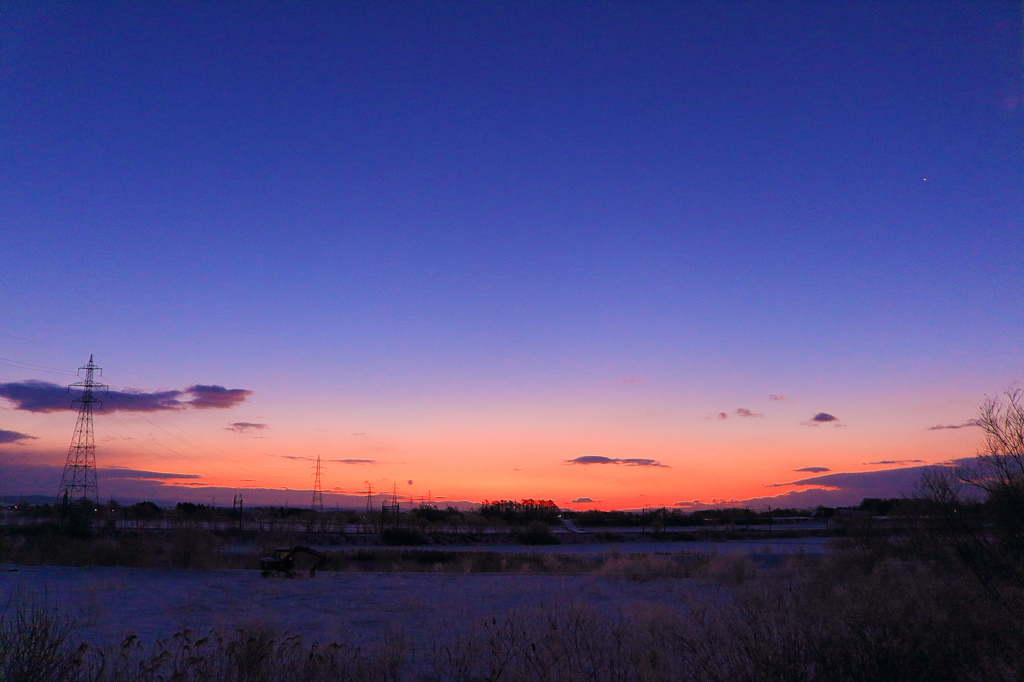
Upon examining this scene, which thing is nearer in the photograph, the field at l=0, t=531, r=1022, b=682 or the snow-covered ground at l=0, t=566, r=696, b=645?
the field at l=0, t=531, r=1022, b=682

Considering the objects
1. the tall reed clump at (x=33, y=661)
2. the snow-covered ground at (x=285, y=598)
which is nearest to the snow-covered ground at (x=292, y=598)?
the snow-covered ground at (x=285, y=598)

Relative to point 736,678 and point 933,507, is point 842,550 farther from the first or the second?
point 736,678

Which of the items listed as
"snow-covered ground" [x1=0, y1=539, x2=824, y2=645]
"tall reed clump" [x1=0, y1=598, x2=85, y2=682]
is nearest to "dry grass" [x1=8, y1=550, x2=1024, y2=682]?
"tall reed clump" [x1=0, y1=598, x2=85, y2=682]

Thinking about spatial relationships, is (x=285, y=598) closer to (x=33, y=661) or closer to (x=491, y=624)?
(x=491, y=624)

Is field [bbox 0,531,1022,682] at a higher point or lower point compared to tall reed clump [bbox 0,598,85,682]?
lower

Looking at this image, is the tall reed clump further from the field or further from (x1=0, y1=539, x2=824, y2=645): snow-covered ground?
(x1=0, y1=539, x2=824, y2=645): snow-covered ground

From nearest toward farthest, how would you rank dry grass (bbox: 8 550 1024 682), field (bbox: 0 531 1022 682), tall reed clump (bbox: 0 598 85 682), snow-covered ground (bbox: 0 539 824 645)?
tall reed clump (bbox: 0 598 85 682) → dry grass (bbox: 8 550 1024 682) → field (bbox: 0 531 1022 682) → snow-covered ground (bbox: 0 539 824 645)

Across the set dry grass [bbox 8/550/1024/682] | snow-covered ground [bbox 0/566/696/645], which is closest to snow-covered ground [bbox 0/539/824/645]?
snow-covered ground [bbox 0/566/696/645]

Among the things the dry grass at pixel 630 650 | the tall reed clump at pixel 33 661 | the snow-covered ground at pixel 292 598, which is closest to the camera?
the tall reed clump at pixel 33 661

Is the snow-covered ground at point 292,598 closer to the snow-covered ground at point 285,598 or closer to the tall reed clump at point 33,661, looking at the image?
the snow-covered ground at point 285,598

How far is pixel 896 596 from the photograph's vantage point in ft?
40.3

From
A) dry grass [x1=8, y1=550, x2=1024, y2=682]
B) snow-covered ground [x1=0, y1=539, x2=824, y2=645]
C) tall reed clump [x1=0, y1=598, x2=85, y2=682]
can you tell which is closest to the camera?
tall reed clump [x1=0, y1=598, x2=85, y2=682]

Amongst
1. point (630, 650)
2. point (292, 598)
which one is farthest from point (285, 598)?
point (630, 650)

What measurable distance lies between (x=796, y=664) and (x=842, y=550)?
21370mm
